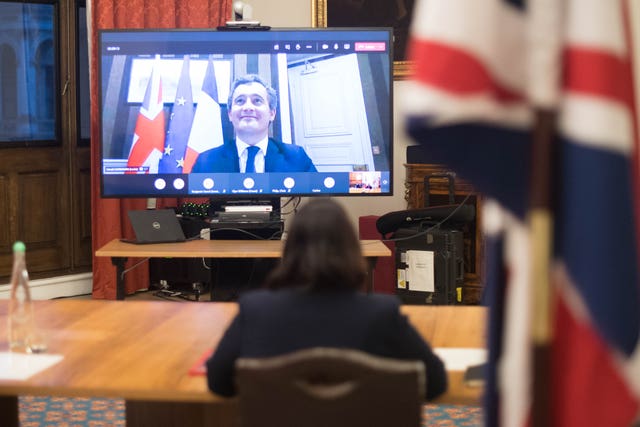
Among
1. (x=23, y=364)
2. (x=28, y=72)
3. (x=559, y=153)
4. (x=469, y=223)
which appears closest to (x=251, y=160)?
(x=469, y=223)

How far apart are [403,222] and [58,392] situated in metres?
3.91

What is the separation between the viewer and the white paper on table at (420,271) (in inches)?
222

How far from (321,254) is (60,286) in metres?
4.98

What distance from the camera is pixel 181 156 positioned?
4.96 metres

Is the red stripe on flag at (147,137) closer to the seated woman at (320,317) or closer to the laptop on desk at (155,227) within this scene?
the laptop on desk at (155,227)

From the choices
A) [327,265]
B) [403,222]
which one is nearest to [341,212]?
[327,265]

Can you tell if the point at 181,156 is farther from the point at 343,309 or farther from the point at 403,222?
the point at 343,309

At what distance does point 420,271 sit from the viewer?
224 inches

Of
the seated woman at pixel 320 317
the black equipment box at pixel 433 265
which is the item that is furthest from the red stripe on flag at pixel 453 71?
the black equipment box at pixel 433 265

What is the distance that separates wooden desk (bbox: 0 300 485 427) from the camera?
6.91 feet

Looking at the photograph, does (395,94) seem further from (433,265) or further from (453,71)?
(453,71)

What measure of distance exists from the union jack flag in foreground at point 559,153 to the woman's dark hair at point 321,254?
3.05ft

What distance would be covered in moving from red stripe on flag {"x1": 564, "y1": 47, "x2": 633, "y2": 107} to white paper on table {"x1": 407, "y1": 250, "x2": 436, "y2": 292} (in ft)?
15.0

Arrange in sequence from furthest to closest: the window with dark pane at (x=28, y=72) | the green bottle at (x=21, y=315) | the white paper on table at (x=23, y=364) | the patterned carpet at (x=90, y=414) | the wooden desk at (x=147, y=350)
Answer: the window with dark pane at (x=28, y=72) → the patterned carpet at (x=90, y=414) → the green bottle at (x=21, y=315) → the white paper on table at (x=23, y=364) → the wooden desk at (x=147, y=350)
